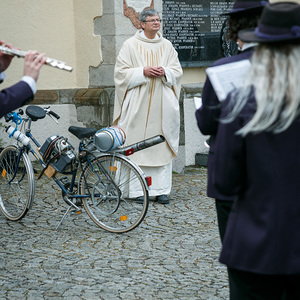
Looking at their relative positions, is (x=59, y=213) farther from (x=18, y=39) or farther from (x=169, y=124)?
(x=18, y=39)

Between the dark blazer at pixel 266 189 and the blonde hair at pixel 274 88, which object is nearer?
the blonde hair at pixel 274 88

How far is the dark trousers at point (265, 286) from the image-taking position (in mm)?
2516

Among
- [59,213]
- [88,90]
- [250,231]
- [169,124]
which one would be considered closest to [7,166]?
[59,213]

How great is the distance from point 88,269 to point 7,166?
196cm

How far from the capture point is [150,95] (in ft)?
23.5

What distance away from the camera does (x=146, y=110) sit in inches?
283

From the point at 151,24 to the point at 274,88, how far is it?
491cm

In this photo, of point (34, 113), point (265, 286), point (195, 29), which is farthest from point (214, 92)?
point (195, 29)

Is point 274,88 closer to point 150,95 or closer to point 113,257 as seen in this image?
point 113,257

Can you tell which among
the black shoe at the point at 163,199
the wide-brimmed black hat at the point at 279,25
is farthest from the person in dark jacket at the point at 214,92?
the black shoe at the point at 163,199

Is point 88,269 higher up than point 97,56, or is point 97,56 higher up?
point 97,56

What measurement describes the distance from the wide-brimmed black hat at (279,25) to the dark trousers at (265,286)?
0.86 m

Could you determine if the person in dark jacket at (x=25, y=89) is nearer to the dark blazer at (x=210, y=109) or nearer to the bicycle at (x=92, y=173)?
the dark blazer at (x=210, y=109)

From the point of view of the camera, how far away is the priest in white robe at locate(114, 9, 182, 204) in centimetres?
705
